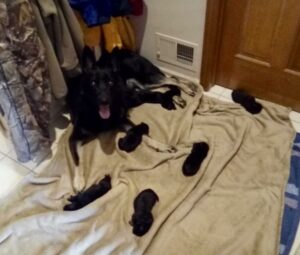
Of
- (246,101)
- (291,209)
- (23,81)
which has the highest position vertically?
(23,81)

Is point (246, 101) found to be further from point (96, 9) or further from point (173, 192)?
point (96, 9)

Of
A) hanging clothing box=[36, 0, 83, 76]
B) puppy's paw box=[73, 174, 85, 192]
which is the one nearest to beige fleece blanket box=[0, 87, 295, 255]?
puppy's paw box=[73, 174, 85, 192]

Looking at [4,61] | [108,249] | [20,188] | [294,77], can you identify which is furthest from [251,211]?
[4,61]

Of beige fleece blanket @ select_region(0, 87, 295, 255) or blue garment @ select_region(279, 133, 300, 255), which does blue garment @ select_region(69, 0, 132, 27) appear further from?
blue garment @ select_region(279, 133, 300, 255)

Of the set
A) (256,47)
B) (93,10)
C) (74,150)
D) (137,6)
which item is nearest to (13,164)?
(74,150)

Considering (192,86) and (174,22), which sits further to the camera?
(192,86)

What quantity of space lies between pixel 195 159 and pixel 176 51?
2.55 ft

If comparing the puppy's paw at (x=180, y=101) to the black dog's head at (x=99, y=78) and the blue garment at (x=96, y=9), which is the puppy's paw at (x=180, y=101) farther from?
the blue garment at (x=96, y=9)

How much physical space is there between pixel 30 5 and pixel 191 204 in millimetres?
1032

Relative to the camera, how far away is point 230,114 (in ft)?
6.02

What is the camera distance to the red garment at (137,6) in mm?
1814

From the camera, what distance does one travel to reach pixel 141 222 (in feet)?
4.29

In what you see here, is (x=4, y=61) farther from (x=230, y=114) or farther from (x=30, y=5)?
(x=230, y=114)

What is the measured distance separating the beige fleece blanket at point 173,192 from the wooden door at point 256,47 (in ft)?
0.51
